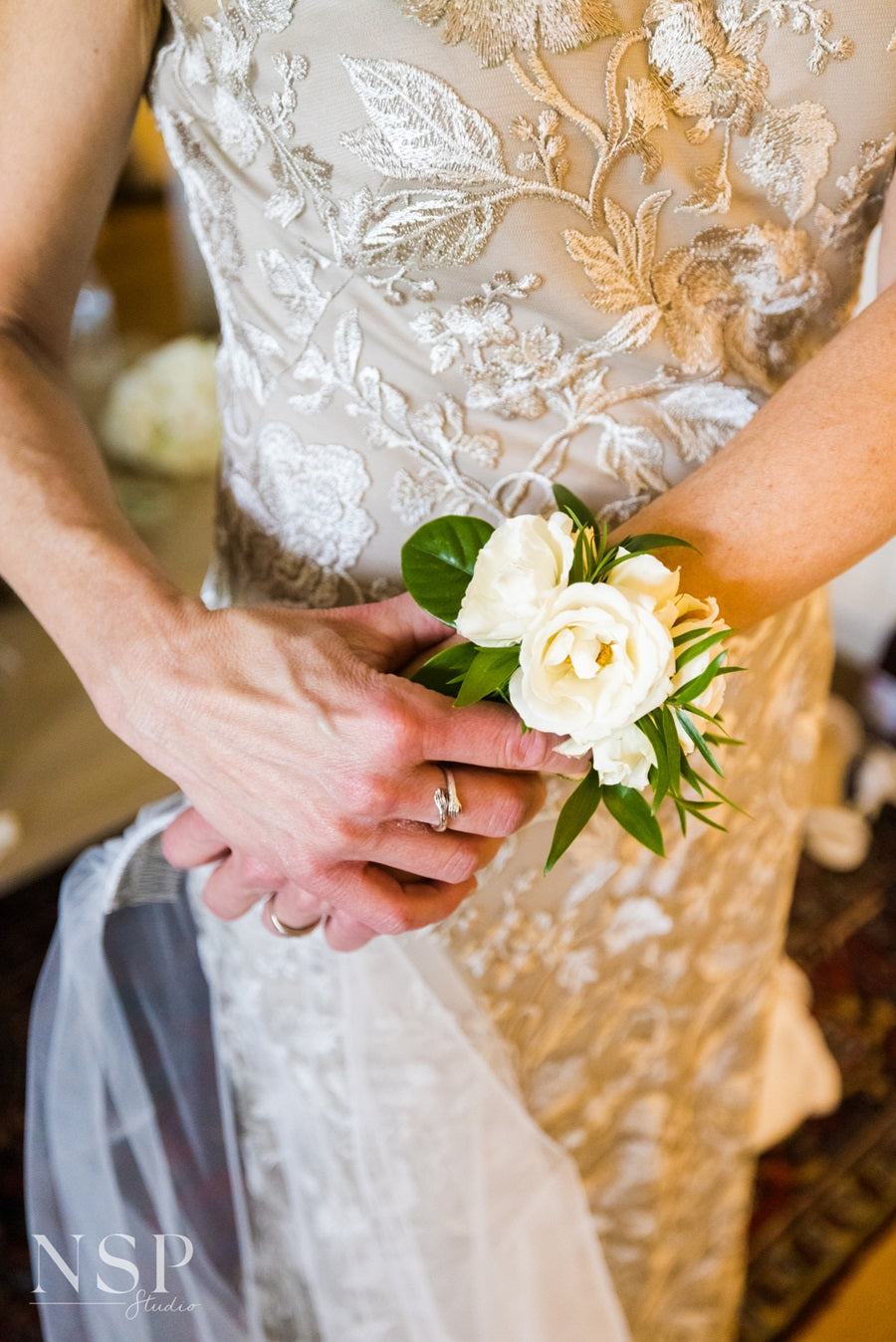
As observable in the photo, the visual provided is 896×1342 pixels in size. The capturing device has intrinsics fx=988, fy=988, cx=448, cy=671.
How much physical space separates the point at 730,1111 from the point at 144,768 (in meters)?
1.16

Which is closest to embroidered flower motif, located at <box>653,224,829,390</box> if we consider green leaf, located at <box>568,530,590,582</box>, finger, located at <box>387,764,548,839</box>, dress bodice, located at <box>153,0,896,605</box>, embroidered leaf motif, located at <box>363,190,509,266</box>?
dress bodice, located at <box>153,0,896,605</box>

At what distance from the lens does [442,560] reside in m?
0.61

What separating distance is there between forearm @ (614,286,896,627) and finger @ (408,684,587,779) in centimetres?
14

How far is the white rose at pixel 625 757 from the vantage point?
1.84ft

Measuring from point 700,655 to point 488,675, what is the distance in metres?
0.12

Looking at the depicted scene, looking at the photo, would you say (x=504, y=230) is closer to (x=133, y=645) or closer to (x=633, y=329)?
(x=633, y=329)

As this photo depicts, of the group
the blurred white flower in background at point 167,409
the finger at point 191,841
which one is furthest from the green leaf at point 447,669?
the blurred white flower in background at point 167,409

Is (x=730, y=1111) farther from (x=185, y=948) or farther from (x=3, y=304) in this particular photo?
(x=3, y=304)

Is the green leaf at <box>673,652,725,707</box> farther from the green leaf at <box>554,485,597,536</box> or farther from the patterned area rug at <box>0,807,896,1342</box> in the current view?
the patterned area rug at <box>0,807,896,1342</box>

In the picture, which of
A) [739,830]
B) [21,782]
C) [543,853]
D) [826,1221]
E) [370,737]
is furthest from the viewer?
[21,782]

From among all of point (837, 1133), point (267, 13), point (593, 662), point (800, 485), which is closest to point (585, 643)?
point (593, 662)

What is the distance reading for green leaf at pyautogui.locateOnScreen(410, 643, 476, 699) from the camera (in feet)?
1.97

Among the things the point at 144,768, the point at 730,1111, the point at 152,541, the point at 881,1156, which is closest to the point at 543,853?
the point at 730,1111

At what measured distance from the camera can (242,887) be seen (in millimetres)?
731
